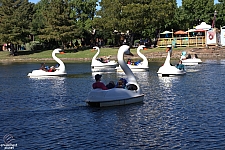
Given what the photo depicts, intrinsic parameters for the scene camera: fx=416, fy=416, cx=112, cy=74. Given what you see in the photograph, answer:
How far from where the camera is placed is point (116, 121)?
53.2 feet

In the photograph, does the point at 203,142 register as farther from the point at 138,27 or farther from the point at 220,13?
the point at 220,13

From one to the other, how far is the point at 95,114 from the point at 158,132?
3976mm

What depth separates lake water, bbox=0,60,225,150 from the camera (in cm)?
1319

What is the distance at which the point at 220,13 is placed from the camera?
267ft

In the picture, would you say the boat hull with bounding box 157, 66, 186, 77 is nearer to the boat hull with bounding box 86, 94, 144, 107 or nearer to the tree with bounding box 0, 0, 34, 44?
the boat hull with bounding box 86, 94, 144, 107

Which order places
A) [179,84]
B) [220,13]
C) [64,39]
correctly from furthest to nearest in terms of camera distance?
[220,13] < [64,39] < [179,84]

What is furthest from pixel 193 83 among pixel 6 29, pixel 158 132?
pixel 6 29

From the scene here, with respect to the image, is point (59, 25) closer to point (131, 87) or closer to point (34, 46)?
point (34, 46)

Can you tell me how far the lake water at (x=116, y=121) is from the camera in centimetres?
1319

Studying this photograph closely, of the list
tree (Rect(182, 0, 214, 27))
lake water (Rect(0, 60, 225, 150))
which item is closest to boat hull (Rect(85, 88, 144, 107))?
lake water (Rect(0, 60, 225, 150))

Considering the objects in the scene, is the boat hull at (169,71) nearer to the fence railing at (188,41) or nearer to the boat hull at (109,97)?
the boat hull at (109,97)

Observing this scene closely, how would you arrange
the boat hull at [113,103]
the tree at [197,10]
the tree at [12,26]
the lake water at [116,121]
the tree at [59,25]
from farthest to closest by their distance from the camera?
the tree at [197,10]
the tree at [12,26]
the tree at [59,25]
the boat hull at [113,103]
the lake water at [116,121]

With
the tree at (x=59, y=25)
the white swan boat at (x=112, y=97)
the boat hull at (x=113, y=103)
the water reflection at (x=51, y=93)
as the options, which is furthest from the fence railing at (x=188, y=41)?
the boat hull at (x=113, y=103)

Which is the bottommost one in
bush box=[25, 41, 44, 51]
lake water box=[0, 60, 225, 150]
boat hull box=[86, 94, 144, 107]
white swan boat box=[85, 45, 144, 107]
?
lake water box=[0, 60, 225, 150]
